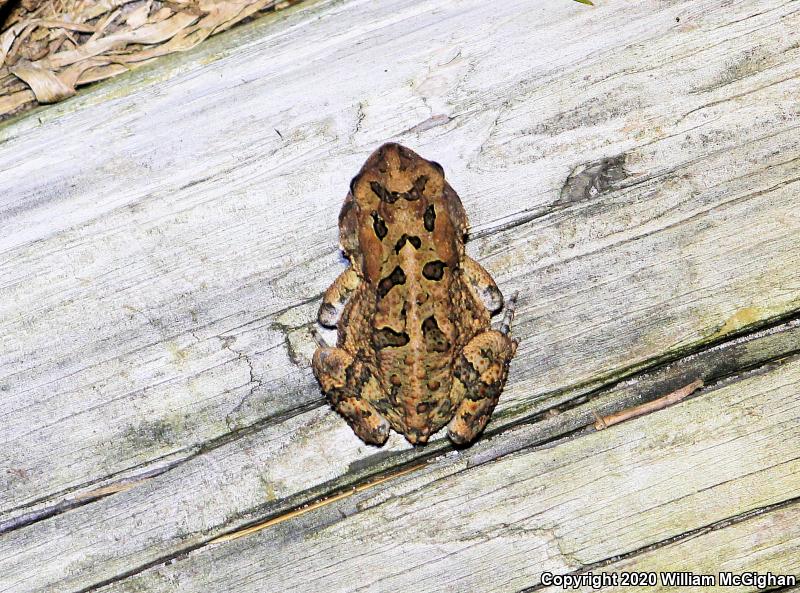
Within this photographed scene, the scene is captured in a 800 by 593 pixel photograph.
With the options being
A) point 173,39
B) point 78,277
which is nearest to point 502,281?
point 78,277

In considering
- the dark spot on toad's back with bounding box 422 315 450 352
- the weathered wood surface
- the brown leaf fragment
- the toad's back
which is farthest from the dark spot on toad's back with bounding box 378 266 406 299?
the brown leaf fragment

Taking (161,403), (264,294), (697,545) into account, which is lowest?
(697,545)

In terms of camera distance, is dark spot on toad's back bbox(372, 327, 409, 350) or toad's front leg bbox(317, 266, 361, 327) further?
toad's front leg bbox(317, 266, 361, 327)

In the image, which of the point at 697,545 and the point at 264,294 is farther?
the point at 264,294

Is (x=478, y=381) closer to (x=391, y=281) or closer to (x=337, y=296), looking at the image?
(x=391, y=281)

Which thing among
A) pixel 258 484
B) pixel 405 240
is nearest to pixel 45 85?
pixel 405 240

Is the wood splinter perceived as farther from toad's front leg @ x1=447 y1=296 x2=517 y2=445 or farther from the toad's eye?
the toad's eye

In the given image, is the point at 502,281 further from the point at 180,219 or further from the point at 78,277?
the point at 78,277
